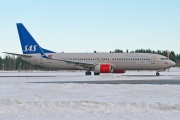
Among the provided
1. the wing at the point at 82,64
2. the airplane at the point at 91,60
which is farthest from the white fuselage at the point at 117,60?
the wing at the point at 82,64

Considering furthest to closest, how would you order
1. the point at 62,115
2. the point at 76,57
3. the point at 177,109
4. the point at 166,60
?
the point at 76,57 → the point at 166,60 → the point at 177,109 → the point at 62,115

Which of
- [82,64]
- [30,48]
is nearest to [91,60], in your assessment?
[82,64]

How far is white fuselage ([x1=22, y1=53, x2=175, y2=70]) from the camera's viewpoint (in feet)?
153

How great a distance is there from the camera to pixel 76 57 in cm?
5012

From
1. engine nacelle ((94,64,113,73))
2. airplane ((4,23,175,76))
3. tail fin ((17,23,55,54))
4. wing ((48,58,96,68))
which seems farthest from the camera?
tail fin ((17,23,55,54))

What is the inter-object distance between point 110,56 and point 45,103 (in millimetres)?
35988

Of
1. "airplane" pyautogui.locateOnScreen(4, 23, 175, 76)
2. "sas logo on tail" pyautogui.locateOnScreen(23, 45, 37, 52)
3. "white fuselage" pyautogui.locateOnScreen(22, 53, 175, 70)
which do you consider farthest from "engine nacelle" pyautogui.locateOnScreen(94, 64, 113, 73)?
"sas logo on tail" pyautogui.locateOnScreen(23, 45, 37, 52)

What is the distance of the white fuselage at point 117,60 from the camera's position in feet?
153

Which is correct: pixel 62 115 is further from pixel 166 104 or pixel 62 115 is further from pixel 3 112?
pixel 166 104

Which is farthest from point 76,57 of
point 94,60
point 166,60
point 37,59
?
point 166,60

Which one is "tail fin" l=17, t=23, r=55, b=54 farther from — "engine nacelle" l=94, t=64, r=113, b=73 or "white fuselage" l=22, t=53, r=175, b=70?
"engine nacelle" l=94, t=64, r=113, b=73

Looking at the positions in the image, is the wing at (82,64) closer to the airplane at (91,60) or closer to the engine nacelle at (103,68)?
the airplane at (91,60)

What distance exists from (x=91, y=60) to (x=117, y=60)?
3969 millimetres

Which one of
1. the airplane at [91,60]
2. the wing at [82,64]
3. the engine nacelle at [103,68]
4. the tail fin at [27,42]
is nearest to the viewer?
the engine nacelle at [103,68]
